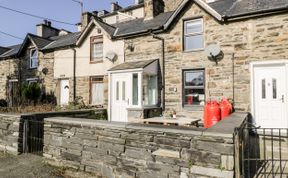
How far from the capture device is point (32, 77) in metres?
18.3

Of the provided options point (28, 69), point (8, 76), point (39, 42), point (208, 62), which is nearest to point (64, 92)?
point (28, 69)

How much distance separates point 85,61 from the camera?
15312 mm

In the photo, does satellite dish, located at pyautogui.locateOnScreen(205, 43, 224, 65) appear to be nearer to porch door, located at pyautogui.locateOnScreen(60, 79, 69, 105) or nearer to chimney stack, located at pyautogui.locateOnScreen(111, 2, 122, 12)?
porch door, located at pyautogui.locateOnScreen(60, 79, 69, 105)

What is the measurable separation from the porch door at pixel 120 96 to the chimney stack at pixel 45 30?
16.2 metres

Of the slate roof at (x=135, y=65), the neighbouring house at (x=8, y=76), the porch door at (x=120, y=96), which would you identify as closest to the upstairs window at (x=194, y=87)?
the slate roof at (x=135, y=65)

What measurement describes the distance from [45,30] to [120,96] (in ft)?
56.5

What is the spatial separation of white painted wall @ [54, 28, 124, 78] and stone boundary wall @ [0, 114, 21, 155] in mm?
7273

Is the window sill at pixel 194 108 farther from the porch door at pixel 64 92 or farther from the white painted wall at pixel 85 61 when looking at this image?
the porch door at pixel 64 92

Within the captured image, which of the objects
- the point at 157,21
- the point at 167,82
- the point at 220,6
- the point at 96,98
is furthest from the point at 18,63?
the point at 220,6

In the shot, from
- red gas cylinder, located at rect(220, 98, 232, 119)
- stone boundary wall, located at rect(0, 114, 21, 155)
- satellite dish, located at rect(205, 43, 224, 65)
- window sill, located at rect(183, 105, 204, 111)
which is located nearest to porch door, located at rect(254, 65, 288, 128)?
red gas cylinder, located at rect(220, 98, 232, 119)

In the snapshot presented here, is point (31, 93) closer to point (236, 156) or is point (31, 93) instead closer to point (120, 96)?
point (120, 96)

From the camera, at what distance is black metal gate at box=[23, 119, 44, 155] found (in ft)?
22.8

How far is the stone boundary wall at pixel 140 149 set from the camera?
3.57 m

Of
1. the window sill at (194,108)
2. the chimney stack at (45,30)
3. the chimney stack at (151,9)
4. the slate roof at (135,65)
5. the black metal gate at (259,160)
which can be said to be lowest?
the black metal gate at (259,160)
